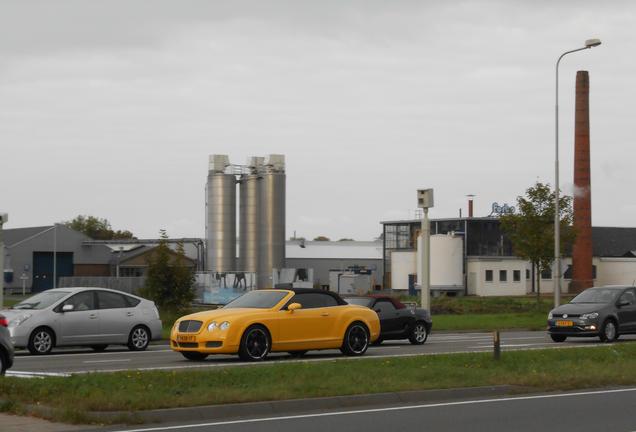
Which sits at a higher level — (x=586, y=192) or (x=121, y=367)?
(x=586, y=192)

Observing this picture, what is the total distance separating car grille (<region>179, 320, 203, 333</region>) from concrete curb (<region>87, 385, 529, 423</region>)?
22.9 feet

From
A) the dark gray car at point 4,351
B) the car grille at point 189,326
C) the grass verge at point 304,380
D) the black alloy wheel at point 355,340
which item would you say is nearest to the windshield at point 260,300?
the car grille at point 189,326

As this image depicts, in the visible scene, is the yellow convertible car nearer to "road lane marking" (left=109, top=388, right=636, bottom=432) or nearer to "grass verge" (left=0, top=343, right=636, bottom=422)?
"grass verge" (left=0, top=343, right=636, bottom=422)

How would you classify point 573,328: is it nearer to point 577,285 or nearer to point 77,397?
point 77,397

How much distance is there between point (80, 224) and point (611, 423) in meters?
168

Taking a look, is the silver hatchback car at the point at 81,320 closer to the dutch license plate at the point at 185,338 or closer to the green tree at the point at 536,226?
the dutch license plate at the point at 185,338

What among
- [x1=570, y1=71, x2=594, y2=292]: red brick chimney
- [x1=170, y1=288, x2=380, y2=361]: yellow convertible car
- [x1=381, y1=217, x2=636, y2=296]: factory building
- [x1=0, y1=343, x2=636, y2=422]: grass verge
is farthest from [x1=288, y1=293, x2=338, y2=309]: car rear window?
[x1=381, y1=217, x2=636, y2=296]: factory building

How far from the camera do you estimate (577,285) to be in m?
80.1

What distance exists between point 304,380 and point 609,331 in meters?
16.2

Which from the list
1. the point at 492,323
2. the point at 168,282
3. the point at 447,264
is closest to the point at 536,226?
the point at 492,323

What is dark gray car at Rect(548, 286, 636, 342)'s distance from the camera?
1160 inches

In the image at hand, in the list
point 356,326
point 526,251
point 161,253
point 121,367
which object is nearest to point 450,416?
point 121,367

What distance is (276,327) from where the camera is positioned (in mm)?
21891

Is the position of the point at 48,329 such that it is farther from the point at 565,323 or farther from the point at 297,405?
the point at 565,323
